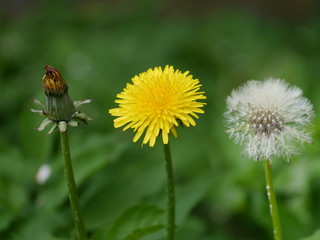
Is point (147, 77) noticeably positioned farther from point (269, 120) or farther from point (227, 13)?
point (227, 13)

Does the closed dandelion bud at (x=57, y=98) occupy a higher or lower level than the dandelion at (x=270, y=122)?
higher

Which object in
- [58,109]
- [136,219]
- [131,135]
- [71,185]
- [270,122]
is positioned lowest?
[136,219]

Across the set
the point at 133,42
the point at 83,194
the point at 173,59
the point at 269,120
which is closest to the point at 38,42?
the point at 133,42

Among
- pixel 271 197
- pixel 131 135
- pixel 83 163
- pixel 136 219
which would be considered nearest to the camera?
pixel 271 197

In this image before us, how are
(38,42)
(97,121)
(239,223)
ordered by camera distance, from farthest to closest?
1. (38,42)
2. (97,121)
3. (239,223)

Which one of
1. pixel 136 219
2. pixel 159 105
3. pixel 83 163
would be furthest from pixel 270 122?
pixel 83 163

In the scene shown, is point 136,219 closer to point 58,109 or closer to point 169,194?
point 169,194

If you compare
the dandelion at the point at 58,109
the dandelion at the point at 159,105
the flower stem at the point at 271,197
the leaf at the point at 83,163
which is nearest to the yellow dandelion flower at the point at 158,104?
the dandelion at the point at 159,105

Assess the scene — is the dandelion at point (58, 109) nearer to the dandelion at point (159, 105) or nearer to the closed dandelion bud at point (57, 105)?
the closed dandelion bud at point (57, 105)
